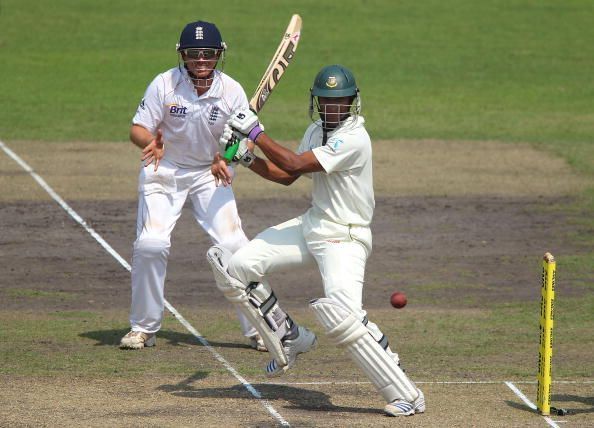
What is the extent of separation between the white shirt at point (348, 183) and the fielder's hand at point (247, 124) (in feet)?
1.38

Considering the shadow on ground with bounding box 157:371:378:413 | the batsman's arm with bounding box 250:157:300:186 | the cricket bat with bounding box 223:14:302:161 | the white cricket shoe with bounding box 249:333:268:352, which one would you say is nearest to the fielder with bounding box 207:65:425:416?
the batsman's arm with bounding box 250:157:300:186

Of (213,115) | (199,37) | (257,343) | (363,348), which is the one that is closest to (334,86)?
(363,348)

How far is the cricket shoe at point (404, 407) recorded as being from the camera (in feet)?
27.9

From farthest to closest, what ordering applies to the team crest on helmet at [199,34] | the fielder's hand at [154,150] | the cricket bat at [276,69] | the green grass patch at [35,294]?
the green grass patch at [35,294]
the team crest on helmet at [199,34]
the fielder's hand at [154,150]
the cricket bat at [276,69]

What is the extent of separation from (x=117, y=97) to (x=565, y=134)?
8.29 m

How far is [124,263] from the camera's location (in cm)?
1364

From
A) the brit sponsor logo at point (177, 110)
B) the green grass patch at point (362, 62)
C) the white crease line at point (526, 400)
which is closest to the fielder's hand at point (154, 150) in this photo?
the brit sponsor logo at point (177, 110)

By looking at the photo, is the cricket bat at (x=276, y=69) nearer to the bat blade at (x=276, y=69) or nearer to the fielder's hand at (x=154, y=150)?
the bat blade at (x=276, y=69)

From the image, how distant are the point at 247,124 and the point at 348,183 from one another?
0.83 metres

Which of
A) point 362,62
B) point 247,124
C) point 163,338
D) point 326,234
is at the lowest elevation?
point 163,338

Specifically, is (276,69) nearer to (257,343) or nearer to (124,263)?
(257,343)

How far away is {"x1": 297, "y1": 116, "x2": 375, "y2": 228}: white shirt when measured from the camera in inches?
347

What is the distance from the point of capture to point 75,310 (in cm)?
1185

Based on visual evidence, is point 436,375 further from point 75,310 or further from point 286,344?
point 75,310
